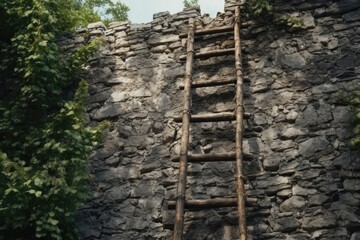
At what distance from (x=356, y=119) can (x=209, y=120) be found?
1.30m

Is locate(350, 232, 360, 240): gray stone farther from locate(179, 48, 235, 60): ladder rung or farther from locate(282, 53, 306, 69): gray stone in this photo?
locate(179, 48, 235, 60): ladder rung

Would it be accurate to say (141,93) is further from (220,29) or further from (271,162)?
(271,162)

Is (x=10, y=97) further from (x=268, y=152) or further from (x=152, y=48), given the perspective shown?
(x=268, y=152)

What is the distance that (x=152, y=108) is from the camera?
484 cm

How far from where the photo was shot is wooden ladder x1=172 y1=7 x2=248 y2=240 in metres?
3.66

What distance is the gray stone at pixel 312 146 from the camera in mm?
4000

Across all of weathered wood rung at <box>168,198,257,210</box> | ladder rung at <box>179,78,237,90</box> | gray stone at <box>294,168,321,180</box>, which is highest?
ladder rung at <box>179,78,237,90</box>

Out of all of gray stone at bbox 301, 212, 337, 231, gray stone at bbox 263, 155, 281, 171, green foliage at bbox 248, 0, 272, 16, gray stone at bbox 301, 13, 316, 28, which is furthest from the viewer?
green foliage at bbox 248, 0, 272, 16

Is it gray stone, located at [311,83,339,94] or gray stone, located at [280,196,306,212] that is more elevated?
gray stone, located at [311,83,339,94]

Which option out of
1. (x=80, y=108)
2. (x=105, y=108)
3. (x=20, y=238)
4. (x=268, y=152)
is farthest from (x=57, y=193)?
(x=268, y=152)

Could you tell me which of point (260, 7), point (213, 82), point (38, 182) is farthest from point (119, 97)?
point (260, 7)

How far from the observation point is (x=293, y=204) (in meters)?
3.79

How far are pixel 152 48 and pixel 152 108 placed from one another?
831 mm

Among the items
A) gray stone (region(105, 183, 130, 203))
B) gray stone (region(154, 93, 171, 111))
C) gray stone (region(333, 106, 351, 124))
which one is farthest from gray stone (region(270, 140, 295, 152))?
gray stone (region(105, 183, 130, 203))
